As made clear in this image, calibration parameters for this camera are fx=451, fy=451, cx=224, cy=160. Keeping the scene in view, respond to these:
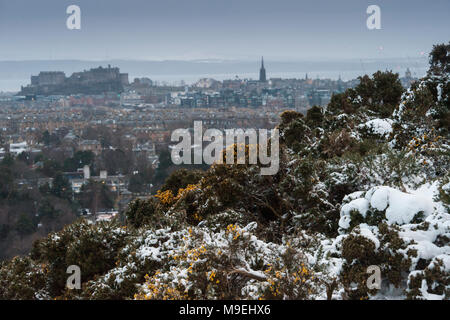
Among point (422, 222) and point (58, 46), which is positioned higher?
point (58, 46)

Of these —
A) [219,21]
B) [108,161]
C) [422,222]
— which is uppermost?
[219,21]

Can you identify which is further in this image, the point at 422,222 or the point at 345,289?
the point at 422,222

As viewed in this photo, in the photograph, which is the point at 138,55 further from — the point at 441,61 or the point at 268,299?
the point at 268,299

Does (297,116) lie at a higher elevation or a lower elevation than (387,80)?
lower

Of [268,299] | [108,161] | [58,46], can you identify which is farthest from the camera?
[108,161]

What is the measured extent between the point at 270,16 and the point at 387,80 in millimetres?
5729

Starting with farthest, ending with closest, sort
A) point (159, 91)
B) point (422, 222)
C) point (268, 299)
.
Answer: point (159, 91)
point (422, 222)
point (268, 299)

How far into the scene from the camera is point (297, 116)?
16219 mm

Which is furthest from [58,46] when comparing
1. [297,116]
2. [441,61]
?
[441,61]

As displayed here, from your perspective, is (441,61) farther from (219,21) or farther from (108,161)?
(108,161)

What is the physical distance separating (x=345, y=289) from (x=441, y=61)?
1270cm

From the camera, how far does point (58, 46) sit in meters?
40.9

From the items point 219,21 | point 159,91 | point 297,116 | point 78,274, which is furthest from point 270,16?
point 159,91

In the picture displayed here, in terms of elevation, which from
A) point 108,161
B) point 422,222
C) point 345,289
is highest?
point 422,222
